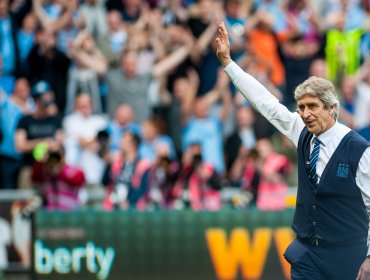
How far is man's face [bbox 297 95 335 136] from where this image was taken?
304 inches

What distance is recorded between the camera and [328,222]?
25.9ft

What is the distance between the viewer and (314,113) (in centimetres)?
772

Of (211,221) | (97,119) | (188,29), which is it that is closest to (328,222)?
(211,221)

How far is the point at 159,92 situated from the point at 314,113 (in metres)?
9.36

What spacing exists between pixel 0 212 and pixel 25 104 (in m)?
2.21

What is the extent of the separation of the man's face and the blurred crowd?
685cm

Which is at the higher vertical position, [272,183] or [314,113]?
[314,113]

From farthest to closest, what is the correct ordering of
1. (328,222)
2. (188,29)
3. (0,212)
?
(188,29) → (0,212) → (328,222)

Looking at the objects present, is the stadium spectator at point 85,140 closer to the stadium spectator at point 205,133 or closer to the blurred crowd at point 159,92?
the blurred crowd at point 159,92

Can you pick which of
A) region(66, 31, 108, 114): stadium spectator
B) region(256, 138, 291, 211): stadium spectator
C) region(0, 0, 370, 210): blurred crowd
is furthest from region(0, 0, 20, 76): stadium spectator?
region(256, 138, 291, 211): stadium spectator

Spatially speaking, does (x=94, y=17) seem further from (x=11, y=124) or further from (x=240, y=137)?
(x=240, y=137)

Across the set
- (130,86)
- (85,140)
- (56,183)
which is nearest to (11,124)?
(85,140)

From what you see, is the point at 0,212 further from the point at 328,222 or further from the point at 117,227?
the point at 328,222

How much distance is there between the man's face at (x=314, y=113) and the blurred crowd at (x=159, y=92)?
685 cm
